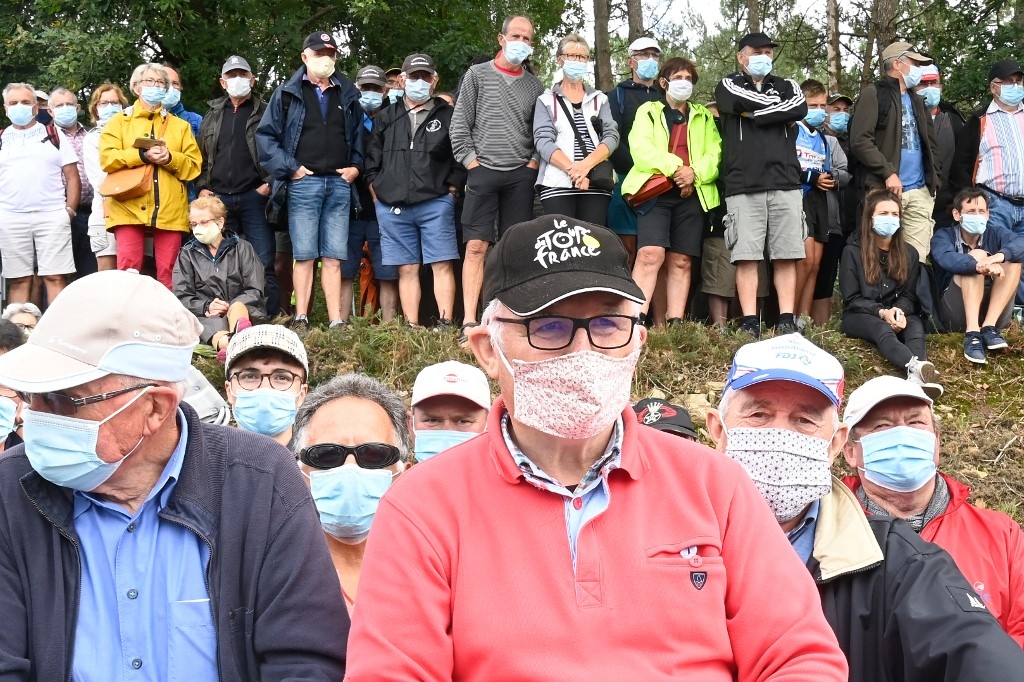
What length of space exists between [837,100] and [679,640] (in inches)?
397

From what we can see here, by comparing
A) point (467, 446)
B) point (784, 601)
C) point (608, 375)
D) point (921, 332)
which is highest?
point (608, 375)

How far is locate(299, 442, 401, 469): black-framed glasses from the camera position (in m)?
4.17

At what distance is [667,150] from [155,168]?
14.7 ft

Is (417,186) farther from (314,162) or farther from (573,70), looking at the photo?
(573,70)

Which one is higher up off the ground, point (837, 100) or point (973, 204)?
point (837, 100)

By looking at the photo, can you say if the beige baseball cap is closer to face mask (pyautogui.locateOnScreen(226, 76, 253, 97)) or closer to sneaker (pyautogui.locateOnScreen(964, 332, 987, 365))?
face mask (pyautogui.locateOnScreen(226, 76, 253, 97))

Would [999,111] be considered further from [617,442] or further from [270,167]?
[617,442]

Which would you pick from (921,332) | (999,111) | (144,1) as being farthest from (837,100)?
(144,1)

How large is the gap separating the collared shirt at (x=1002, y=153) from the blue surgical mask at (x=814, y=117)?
5.20 feet

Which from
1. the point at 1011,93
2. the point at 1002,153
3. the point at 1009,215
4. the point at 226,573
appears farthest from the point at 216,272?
the point at 1011,93

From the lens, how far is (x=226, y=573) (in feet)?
9.59

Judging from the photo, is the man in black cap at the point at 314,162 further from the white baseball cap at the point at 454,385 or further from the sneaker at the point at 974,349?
the sneaker at the point at 974,349

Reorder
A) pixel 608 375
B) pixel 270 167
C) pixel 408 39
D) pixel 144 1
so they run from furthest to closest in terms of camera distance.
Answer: pixel 408 39, pixel 144 1, pixel 270 167, pixel 608 375

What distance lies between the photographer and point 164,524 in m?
2.98
